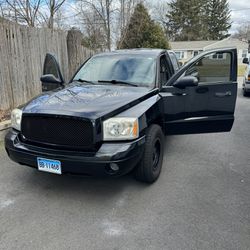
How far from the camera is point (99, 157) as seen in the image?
2947 mm

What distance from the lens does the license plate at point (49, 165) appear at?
3.10m

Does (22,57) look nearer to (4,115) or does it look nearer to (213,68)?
(4,115)

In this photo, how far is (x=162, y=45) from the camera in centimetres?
2127

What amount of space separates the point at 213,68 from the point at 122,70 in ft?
5.42

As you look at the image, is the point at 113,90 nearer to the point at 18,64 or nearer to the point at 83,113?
the point at 83,113

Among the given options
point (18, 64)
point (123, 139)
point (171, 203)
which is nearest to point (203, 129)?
point (171, 203)

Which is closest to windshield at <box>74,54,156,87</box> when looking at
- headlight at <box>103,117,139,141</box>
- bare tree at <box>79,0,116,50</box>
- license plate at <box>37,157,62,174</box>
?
headlight at <box>103,117,139,141</box>

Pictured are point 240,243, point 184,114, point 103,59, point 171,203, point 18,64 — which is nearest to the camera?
point 240,243

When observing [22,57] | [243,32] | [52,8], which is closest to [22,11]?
[52,8]

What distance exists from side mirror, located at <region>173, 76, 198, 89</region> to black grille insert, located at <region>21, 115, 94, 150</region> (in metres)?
1.74

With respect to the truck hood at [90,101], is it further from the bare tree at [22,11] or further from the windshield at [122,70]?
the bare tree at [22,11]

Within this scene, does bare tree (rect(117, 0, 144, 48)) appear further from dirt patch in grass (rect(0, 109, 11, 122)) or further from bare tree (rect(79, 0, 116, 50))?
dirt patch in grass (rect(0, 109, 11, 122))

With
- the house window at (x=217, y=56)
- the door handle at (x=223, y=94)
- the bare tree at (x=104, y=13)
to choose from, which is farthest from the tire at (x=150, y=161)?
the bare tree at (x=104, y=13)

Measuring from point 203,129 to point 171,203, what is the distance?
1.65 metres
